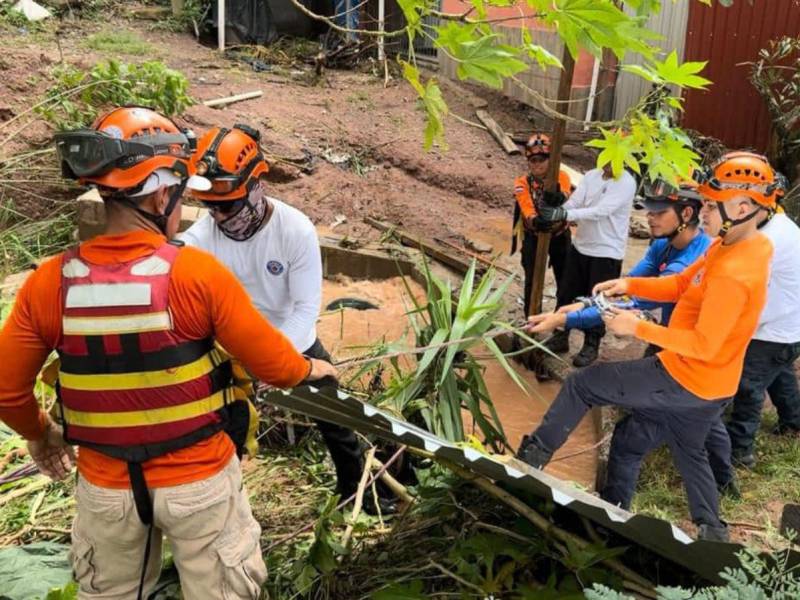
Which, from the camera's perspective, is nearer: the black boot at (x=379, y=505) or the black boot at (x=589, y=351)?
the black boot at (x=379, y=505)

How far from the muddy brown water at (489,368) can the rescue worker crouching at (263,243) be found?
2.63 feet

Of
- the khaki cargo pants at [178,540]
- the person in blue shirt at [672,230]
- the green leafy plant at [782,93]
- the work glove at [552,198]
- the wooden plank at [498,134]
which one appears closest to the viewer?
the khaki cargo pants at [178,540]

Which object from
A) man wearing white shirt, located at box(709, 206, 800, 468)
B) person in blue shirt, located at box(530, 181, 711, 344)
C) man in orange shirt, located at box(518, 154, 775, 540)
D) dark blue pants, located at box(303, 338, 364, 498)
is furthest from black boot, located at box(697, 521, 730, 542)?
dark blue pants, located at box(303, 338, 364, 498)

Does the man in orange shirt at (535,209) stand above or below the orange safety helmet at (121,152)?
below

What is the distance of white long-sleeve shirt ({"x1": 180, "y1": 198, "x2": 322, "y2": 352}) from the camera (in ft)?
10.2

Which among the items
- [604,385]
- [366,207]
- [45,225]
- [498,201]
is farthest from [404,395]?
[498,201]

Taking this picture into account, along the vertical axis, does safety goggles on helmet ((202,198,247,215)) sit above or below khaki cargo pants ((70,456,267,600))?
above

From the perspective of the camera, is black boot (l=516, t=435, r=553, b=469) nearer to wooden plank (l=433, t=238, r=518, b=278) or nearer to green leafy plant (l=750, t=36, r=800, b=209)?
wooden plank (l=433, t=238, r=518, b=278)

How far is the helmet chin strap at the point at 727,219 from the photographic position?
2.96 metres

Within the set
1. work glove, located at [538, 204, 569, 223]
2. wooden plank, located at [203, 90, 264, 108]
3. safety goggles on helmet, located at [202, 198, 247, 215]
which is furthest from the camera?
wooden plank, located at [203, 90, 264, 108]

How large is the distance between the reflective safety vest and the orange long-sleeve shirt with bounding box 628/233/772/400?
2.03 m

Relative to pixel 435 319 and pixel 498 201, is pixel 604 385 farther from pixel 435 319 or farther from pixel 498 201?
pixel 498 201

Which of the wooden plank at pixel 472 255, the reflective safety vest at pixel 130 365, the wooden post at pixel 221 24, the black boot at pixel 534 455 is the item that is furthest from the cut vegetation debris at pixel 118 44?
the reflective safety vest at pixel 130 365

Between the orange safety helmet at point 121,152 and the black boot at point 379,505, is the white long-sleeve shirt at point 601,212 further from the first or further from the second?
the orange safety helmet at point 121,152
